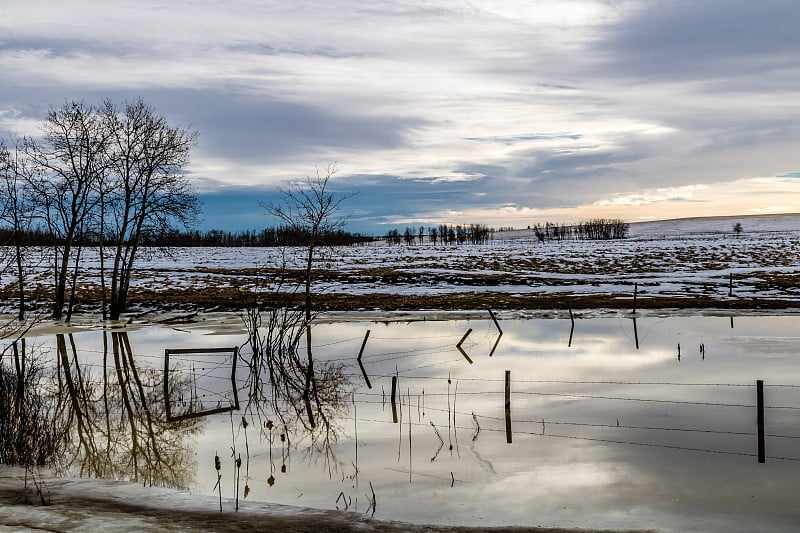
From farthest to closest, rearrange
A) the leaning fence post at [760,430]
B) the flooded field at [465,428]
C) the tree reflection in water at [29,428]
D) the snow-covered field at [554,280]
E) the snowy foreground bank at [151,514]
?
the snow-covered field at [554,280]
the tree reflection in water at [29,428]
the leaning fence post at [760,430]
the flooded field at [465,428]
the snowy foreground bank at [151,514]

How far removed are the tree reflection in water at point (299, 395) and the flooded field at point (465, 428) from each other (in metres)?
0.08

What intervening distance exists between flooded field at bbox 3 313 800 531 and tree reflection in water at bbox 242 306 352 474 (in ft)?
0.25

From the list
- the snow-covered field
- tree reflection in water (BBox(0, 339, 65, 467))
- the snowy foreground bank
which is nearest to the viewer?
the snowy foreground bank

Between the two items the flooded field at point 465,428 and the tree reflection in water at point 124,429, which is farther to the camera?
the tree reflection in water at point 124,429

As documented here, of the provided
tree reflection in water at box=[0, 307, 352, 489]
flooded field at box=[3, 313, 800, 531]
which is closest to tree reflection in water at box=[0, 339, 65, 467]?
tree reflection in water at box=[0, 307, 352, 489]

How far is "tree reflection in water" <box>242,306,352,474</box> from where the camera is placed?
12984 mm

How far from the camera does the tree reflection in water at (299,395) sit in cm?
Result: 1298

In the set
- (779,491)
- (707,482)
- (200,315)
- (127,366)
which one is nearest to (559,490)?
(707,482)

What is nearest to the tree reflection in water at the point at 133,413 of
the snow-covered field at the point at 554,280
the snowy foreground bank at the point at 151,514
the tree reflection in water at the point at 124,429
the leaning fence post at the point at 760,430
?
the tree reflection in water at the point at 124,429

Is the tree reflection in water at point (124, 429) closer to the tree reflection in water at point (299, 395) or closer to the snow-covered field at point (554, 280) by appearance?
the tree reflection in water at point (299, 395)

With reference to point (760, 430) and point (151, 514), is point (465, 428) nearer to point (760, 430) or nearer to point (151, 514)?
point (760, 430)

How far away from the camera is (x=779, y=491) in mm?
9406

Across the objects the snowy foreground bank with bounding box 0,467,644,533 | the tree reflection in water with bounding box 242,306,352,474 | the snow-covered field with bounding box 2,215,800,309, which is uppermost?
the snow-covered field with bounding box 2,215,800,309

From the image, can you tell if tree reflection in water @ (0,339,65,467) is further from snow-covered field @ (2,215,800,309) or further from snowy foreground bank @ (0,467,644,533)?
snow-covered field @ (2,215,800,309)
